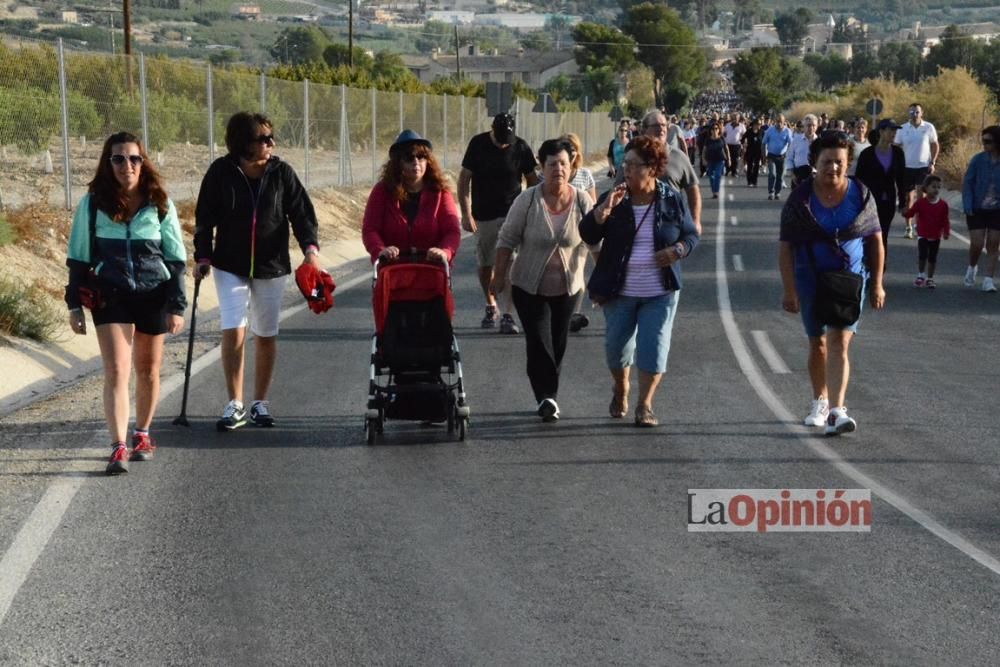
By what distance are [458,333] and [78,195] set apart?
839 cm

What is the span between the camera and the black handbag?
10.1 meters

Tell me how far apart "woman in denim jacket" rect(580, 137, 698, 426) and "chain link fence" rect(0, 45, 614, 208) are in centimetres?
987

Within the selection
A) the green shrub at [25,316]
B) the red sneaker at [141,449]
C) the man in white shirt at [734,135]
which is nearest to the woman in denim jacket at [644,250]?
the red sneaker at [141,449]

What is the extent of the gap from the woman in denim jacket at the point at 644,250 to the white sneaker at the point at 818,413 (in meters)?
0.99

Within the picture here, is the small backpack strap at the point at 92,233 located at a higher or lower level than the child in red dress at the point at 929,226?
higher

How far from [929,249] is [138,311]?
12206 millimetres

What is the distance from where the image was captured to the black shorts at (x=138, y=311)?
8938 millimetres

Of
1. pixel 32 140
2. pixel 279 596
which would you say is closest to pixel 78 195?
pixel 32 140

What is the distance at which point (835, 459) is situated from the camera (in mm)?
9227

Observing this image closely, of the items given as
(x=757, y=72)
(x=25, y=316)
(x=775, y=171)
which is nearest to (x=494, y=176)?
(x=25, y=316)

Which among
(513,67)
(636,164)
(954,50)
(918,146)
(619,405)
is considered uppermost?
(636,164)

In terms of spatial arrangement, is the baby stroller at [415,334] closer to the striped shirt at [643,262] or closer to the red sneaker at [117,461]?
the striped shirt at [643,262]

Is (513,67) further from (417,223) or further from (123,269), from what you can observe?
(123,269)

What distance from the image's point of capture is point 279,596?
645cm
